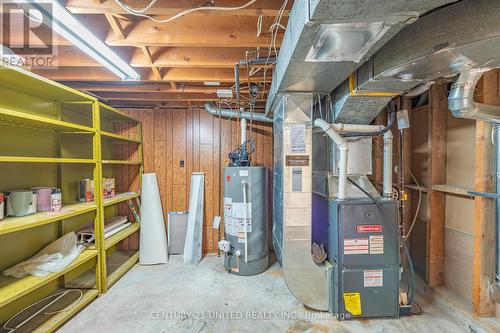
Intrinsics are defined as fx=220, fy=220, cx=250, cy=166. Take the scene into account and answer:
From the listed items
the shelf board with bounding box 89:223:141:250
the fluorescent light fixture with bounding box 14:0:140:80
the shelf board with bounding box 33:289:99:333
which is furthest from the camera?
the shelf board with bounding box 89:223:141:250

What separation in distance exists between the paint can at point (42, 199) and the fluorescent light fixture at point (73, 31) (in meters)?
1.29

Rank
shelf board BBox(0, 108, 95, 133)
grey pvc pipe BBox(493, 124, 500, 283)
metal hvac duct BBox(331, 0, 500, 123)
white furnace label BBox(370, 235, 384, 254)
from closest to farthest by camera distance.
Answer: metal hvac duct BBox(331, 0, 500, 123), shelf board BBox(0, 108, 95, 133), grey pvc pipe BBox(493, 124, 500, 283), white furnace label BBox(370, 235, 384, 254)

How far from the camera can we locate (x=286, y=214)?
2057 millimetres

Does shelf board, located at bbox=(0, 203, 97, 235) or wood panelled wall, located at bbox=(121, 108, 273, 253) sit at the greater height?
wood panelled wall, located at bbox=(121, 108, 273, 253)

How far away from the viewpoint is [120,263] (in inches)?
117

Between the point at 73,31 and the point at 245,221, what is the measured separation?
2.28 m

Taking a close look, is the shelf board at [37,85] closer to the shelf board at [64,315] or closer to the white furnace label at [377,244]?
the shelf board at [64,315]

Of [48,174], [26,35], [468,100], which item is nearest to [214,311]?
[48,174]

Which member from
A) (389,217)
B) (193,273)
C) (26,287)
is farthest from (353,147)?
(26,287)

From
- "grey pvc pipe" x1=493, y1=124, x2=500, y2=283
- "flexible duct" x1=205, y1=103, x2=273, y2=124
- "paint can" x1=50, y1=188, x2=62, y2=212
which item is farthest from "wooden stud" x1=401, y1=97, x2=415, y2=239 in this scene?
"paint can" x1=50, y1=188, x2=62, y2=212

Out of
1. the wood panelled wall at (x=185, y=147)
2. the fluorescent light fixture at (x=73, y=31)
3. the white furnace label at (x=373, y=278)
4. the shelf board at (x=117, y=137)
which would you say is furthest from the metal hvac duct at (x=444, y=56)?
the shelf board at (x=117, y=137)

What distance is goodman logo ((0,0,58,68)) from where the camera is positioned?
1.32 metres

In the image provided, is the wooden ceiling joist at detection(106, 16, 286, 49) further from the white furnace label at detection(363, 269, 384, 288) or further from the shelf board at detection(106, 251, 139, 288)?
the shelf board at detection(106, 251, 139, 288)

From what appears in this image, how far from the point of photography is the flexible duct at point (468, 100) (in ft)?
4.53
